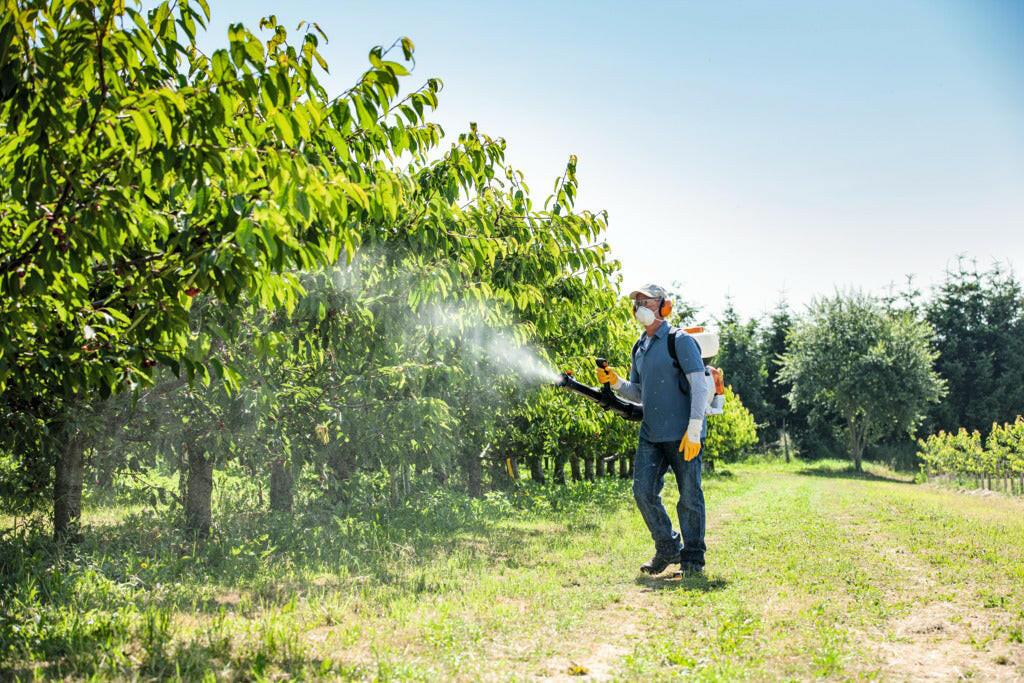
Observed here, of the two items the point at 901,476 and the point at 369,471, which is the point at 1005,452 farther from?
the point at 369,471

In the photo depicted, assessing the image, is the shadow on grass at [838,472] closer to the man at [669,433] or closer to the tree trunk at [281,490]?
the tree trunk at [281,490]

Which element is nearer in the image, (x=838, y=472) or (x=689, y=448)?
(x=689, y=448)

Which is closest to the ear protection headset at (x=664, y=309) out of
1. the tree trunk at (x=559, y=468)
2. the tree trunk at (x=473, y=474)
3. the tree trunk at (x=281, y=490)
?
the tree trunk at (x=281, y=490)

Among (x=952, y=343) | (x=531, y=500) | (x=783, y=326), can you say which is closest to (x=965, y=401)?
(x=952, y=343)

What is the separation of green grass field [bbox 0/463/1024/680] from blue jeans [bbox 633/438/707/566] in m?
0.35

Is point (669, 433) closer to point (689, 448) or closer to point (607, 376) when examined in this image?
point (689, 448)

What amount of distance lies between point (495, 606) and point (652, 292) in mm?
3224

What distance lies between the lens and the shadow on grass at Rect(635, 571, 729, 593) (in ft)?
19.8

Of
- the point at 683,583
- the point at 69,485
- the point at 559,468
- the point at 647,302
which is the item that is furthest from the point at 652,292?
the point at 559,468

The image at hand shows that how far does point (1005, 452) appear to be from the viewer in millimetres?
24531

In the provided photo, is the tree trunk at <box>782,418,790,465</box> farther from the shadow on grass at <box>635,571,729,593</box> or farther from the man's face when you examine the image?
the shadow on grass at <box>635,571,729,593</box>

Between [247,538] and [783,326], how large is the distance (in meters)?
52.2

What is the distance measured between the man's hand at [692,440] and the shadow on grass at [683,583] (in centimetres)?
99

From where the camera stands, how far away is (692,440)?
262 inches
